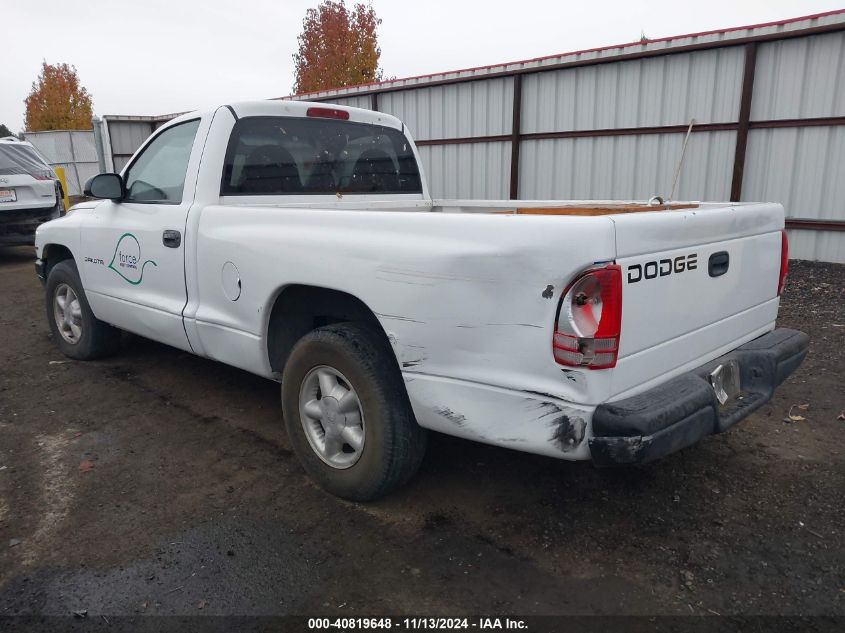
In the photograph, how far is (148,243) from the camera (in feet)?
13.1

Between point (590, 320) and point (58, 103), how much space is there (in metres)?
38.0

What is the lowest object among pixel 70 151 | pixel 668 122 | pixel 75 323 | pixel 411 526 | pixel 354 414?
pixel 411 526

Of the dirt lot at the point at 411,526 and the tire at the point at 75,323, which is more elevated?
the tire at the point at 75,323

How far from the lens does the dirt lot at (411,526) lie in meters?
2.38

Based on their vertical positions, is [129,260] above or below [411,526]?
above

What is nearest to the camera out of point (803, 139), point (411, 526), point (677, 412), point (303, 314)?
point (677, 412)

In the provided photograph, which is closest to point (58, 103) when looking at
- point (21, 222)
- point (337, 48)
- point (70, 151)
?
point (70, 151)

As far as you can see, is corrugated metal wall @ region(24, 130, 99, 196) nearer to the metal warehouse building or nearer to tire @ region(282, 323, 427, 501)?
the metal warehouse building

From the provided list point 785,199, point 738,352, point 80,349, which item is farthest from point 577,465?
point 785,199

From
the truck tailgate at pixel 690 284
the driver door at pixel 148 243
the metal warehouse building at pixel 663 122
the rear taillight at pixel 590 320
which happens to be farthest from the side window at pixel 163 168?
the metal warehouse building at pixel 663 122

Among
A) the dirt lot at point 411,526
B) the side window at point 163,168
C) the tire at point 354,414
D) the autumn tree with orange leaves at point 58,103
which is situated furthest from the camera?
the autumn tree with orange leaves at point 58,103

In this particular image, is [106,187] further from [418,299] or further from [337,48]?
[337,48]

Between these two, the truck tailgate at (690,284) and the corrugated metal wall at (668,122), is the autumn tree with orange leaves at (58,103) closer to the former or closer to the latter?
the corrugated metal wall at (668,122)

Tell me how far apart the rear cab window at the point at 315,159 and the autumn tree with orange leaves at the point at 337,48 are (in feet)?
69.1
